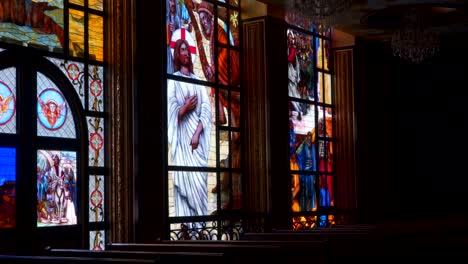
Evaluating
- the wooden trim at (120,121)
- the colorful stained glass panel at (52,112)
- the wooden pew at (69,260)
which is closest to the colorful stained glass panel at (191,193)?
the wooden trim at (120,121)

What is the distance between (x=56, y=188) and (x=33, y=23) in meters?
1.83

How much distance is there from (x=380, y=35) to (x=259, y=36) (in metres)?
3.98

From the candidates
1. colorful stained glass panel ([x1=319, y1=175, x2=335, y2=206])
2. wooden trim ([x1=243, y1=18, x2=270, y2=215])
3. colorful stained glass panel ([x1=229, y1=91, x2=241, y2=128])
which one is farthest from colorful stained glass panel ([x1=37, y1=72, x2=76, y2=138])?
colorful stained glass panel ([x1=319, y1=175, x2=335, y2=206])

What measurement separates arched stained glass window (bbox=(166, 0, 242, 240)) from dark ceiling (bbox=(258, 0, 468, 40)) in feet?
4.34

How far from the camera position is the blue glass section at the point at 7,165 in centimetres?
735

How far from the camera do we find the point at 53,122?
8047mm

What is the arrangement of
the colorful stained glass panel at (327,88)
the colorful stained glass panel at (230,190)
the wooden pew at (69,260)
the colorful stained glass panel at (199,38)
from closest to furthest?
1. the wooden pew at (69,260)
2. the colorful stained glass panel at (199,38)
3. the colorful stained glass panel at (230,190)
4. the colorful stained glass panel at (327,88)

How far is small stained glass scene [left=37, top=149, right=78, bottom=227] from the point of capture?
25.5ft

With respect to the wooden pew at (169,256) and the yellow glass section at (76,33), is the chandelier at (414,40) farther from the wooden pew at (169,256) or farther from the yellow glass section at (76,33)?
the wooden pew at (169,256)

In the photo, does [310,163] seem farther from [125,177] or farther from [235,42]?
[125,177]

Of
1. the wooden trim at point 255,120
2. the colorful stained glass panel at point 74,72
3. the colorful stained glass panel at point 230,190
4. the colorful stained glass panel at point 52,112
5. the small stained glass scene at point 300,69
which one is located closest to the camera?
the colorful stained glass panel at point 52,112

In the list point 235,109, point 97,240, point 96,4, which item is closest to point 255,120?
point 235,109

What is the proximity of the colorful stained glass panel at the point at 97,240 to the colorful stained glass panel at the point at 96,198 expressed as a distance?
15 centimetres

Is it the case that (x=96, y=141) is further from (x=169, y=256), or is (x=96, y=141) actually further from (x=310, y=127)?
(x=310, y=127)
